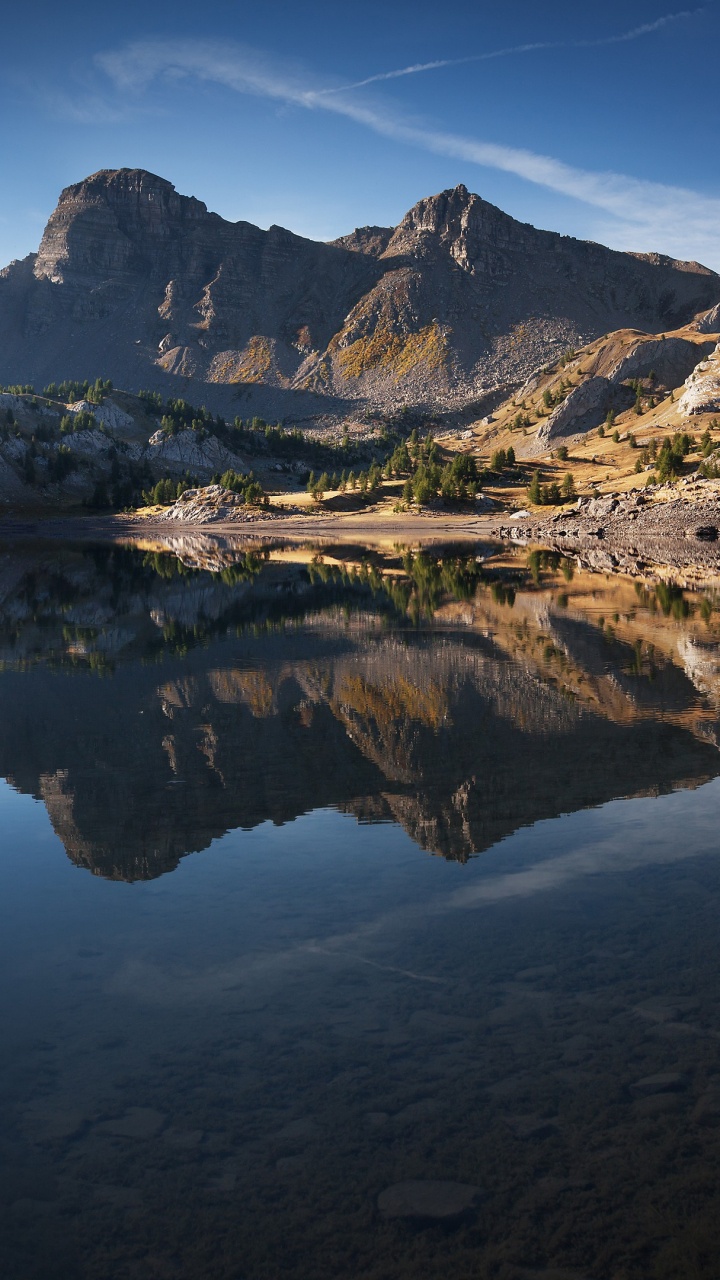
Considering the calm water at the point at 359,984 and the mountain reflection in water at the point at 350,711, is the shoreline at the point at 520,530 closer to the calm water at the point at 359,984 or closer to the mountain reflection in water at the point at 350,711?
the mountain reflection in water at the point at 350,711

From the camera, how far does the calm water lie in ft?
27.8

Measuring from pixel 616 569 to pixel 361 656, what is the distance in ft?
151

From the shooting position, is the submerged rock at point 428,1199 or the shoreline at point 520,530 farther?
the shoreline at point 520,530

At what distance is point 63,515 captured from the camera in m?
171

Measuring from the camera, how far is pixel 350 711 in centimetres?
2884

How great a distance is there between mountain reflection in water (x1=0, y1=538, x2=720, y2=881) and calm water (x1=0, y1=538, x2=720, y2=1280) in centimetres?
16

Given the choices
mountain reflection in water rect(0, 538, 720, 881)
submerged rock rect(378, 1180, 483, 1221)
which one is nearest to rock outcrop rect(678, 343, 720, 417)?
mountain reflection in water rect(0, 538, 720, 881)

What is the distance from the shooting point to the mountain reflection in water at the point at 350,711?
20.0 m

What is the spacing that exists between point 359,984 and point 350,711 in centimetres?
1637

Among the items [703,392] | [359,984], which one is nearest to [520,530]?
[703,392]

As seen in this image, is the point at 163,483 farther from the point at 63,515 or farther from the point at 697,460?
the point at 697,460

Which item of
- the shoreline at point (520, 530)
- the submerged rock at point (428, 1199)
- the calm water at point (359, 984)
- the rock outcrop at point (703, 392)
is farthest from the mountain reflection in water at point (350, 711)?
the rock outcrop at point (703, 392)

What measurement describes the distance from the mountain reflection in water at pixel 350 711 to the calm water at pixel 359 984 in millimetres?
160

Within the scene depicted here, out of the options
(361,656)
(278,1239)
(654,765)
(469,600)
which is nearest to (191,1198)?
(278,1239)
